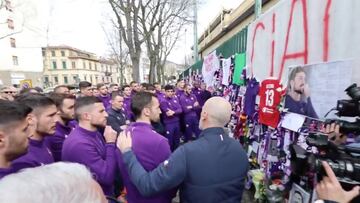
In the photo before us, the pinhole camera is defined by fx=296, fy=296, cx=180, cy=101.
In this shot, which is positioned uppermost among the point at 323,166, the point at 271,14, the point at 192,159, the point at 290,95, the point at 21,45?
the point at 21,45

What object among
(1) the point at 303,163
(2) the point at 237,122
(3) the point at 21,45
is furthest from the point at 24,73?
(1) the point at 303,163

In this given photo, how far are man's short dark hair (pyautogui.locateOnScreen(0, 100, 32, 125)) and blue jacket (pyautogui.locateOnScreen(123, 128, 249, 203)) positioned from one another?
0.89 meters

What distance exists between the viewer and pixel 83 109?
3.19m

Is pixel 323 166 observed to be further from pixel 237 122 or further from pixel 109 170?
pixel 237 122

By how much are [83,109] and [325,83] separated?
2.47m

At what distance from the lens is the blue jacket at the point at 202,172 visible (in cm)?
224

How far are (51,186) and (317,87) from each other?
268 centimetres

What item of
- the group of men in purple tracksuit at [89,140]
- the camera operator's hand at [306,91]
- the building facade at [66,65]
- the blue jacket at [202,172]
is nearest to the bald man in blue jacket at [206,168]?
the blue jacket at [202,172]


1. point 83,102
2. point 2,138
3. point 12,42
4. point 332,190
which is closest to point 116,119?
point 83,102

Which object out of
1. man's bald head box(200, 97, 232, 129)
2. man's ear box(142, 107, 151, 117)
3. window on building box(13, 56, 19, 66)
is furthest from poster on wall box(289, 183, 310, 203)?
window on building box(13, 56, 19, 66)

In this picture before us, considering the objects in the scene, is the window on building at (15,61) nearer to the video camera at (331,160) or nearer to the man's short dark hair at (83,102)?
the man's short dark hair at (83,102)

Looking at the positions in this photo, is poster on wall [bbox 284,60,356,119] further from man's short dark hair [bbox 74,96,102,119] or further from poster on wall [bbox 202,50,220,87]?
poster on wall [bbox 202,50,220,87]

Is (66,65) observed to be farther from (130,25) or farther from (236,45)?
(236,45)

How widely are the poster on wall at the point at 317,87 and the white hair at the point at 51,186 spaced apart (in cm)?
227
